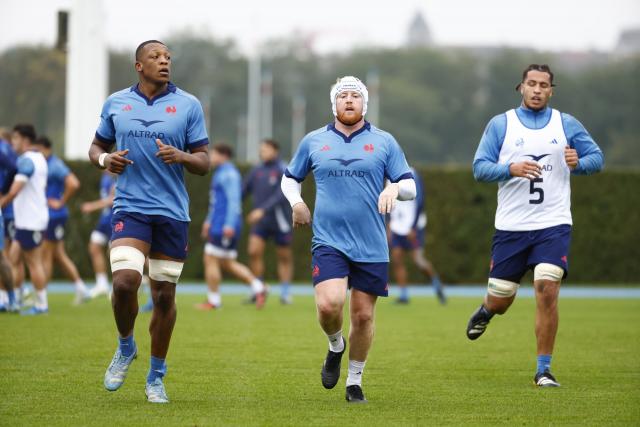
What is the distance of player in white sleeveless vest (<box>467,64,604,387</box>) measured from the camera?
923cm

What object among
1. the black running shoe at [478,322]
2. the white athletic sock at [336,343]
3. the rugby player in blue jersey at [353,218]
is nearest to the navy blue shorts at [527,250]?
the black running shoe at [478,322]

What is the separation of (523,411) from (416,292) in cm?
1578

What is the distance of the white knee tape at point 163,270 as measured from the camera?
8.06 m

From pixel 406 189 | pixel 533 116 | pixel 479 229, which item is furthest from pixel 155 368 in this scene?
pixel 479 229

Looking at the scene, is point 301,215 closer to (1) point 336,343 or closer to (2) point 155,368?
(1) point 336,343

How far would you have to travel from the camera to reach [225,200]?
17078 mm

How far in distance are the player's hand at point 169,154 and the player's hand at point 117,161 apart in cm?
24

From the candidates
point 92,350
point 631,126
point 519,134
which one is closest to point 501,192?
point 519,134

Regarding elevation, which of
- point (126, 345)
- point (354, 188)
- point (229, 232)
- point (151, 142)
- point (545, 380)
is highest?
point (151, 142)

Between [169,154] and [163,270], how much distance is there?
836mm

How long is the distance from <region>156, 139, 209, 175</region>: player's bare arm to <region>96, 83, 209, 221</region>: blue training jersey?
0.34 feet

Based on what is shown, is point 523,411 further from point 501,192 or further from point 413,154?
point 413,154

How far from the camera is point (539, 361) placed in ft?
30.1

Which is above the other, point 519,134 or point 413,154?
point 519,134
